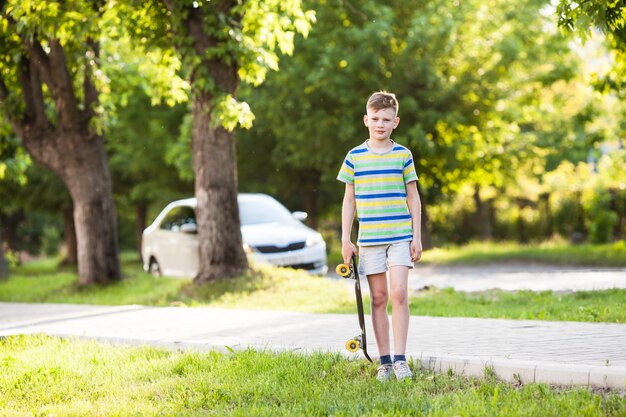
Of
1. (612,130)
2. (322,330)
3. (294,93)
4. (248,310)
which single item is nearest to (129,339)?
(322,330)

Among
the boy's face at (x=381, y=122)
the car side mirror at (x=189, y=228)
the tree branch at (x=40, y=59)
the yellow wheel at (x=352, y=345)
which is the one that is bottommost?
the yellow wheel at (x=352, y=345)

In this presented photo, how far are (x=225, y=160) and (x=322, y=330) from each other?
18.8 feet

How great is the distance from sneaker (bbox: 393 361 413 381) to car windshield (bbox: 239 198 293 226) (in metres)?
11.0

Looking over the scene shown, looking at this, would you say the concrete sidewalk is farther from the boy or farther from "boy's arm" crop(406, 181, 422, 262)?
"boy's arm" crop(406, 181, 422, 262)

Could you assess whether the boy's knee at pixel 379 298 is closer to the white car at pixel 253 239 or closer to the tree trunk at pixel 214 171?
the tree trunk at pixel 214 171

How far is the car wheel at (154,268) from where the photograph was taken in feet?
60.1

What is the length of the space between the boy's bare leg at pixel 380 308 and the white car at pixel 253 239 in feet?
29.2


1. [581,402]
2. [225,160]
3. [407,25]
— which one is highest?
[407,25]

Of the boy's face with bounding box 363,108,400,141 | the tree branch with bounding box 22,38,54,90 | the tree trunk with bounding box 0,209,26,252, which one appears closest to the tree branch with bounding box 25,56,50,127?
the tree branch with bounding box 22,38,54,90

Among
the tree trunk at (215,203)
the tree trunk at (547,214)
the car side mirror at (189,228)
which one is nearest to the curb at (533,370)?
the tree trunk at (215,203)

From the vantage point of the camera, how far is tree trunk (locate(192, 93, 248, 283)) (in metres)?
13.7

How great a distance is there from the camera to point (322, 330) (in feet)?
28.2

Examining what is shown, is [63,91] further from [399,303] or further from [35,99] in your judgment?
[399,303]

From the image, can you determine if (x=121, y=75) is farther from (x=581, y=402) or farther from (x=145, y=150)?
(x=581, y=402)
